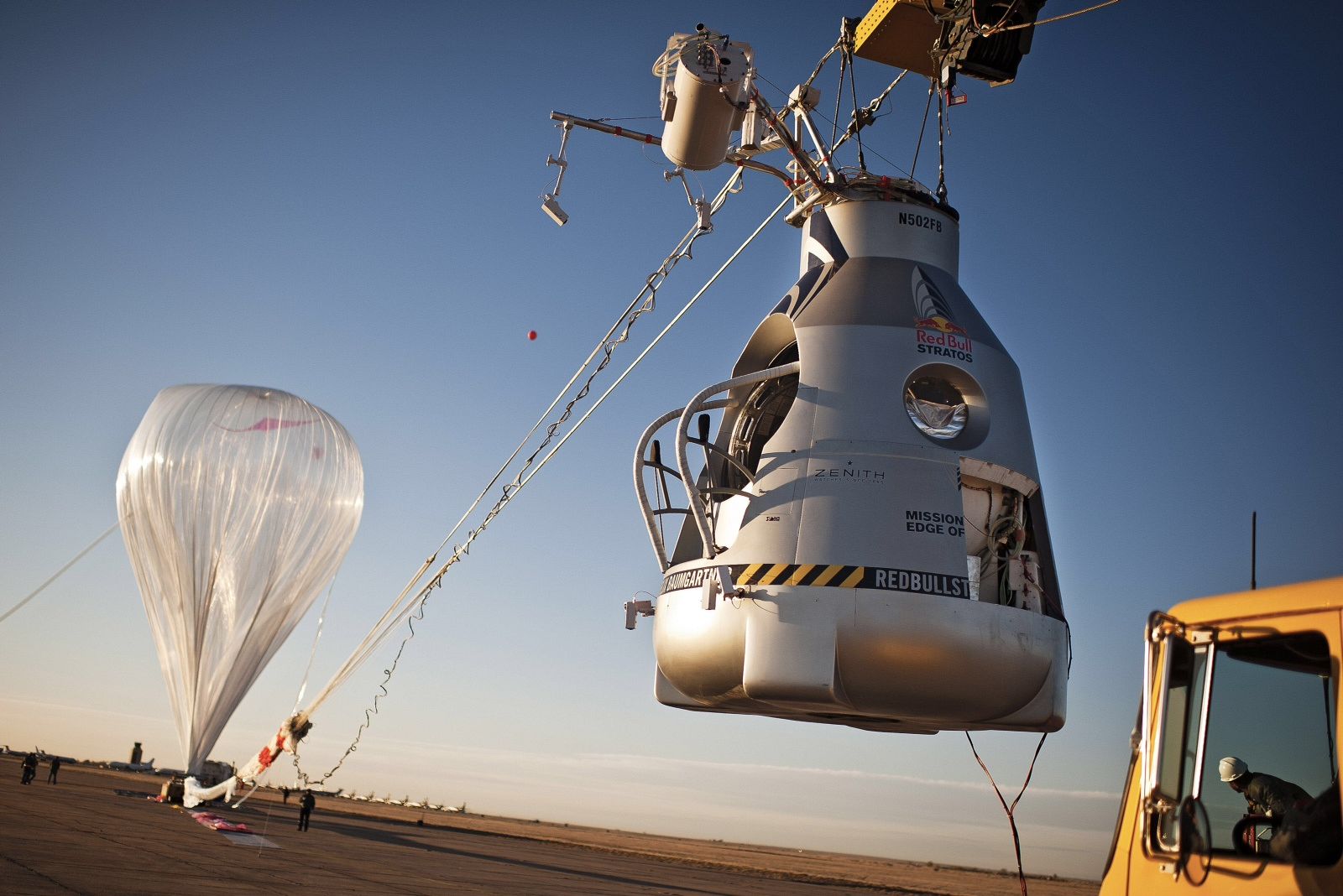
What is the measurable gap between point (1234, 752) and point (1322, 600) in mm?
993

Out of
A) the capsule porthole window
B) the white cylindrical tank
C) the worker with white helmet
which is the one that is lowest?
the worker with white helmet

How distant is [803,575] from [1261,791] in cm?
490

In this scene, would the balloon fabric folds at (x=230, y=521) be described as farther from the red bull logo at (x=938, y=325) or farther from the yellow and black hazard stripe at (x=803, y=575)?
the red bull logo at (x=938, y=325)

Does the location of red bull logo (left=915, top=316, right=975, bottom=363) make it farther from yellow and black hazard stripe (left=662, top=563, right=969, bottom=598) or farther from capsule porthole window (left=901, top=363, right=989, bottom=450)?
yellow and black hazard stripe (left=662, top=563, right=969, bottom=598)

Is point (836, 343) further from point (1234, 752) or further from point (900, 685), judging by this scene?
point (1234, 752)

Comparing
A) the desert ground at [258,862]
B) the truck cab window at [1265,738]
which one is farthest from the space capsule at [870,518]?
the desert ground at [258,862]

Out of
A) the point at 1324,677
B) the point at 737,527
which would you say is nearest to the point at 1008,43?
the point at 737,527

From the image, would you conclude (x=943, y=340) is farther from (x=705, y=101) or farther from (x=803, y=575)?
(x=705, y=101)

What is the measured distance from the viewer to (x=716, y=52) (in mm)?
11094

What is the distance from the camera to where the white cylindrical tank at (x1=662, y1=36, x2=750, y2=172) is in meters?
11.1

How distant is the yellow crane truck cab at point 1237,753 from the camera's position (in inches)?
187

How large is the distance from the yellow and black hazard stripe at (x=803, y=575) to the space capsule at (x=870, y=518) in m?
0.02

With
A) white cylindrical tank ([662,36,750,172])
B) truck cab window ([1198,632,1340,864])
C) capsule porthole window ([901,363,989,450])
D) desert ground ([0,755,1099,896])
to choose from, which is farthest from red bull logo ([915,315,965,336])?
desert ground ([0,755,1099,896])

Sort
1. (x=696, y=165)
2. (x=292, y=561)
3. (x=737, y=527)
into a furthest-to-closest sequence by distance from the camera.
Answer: (x=292, y=561) → (x=696, y=165) → (x=737, y=527)
